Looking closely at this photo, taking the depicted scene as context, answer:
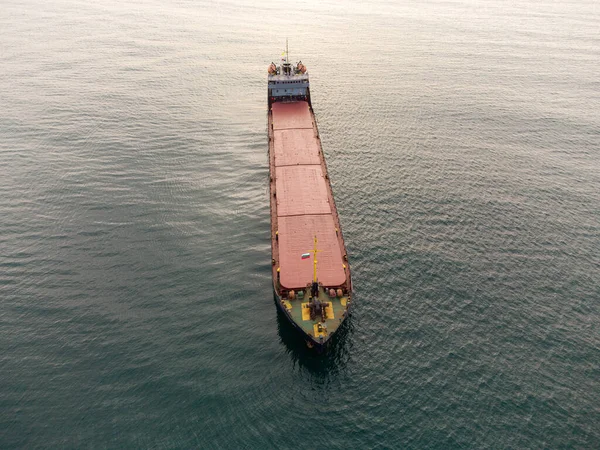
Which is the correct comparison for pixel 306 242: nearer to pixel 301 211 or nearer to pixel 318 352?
pixel 301 211

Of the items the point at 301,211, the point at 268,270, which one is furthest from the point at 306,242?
the point at 268,270

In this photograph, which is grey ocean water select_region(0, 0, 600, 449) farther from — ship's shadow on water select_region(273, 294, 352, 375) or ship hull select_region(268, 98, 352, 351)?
ship hull select_region(268, 98, 352, 351)

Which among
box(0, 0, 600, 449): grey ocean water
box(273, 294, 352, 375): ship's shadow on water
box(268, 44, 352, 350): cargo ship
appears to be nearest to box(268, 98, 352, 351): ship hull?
box(268, 44, 352, 350): cargo ship

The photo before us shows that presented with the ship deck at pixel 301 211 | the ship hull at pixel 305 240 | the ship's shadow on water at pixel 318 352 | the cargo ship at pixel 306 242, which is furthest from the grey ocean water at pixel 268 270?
the ship deck at pixel 301 211

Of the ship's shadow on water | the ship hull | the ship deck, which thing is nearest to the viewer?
the ship's shadow on water

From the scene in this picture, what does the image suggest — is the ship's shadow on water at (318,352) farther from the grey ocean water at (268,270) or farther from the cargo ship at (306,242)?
the cargo ship at (306,242)

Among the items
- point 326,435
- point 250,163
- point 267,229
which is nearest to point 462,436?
point 326,435

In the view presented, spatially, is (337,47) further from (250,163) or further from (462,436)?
(462,436)
